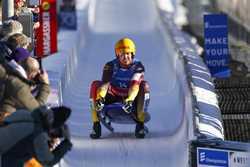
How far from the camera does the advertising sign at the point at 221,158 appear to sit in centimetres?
751

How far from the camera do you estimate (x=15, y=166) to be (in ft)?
21.1

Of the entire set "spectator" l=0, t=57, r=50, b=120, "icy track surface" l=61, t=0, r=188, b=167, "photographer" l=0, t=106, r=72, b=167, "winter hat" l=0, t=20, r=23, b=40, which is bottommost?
"icy track surface" l=61, t=0, r=188, b=167

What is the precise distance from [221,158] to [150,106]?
21.3ft

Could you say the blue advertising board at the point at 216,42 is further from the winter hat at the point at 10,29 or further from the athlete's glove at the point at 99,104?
the winter hat at the point at 10,29

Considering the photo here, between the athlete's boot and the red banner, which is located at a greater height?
the red banner

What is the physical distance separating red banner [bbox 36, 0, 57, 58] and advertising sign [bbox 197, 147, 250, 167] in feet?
24.2

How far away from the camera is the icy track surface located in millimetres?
10561

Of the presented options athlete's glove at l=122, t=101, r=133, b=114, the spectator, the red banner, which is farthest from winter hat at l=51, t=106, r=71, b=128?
the red banner

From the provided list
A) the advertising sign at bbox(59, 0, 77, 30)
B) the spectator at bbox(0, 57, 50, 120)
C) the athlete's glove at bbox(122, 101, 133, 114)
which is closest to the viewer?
the spectator at bbox(0, 57, 50, 120)

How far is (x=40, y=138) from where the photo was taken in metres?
6.25

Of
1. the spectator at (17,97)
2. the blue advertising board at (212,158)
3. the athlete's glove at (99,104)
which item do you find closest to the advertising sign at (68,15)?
the athlete's glove at (99,104)

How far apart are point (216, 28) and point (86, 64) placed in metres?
4.45

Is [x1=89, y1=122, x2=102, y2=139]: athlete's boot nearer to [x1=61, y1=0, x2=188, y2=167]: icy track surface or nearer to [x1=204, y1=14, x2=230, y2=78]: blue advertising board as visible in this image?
[x1=61, y1=0, x2=188, y2=167]: icy track surface

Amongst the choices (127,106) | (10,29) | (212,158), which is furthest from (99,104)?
(212,158)
